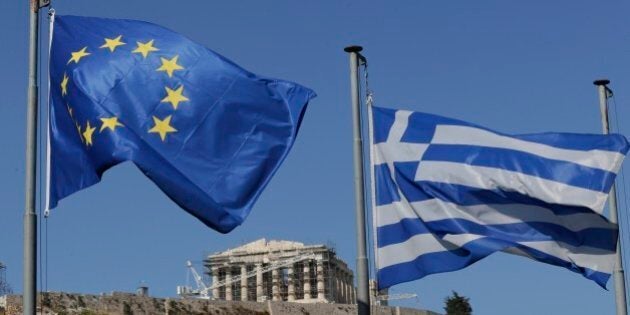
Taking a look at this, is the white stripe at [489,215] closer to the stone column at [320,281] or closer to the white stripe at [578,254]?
the white stripe at [578,254]

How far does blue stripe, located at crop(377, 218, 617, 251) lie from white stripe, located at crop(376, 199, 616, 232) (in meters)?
0.05

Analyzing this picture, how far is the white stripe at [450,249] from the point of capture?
647 inches

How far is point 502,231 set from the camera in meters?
16.6

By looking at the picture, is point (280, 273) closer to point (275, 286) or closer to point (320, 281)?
point (275, 286)

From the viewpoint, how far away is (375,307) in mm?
65438

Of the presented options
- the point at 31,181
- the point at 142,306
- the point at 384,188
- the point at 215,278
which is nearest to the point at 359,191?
the point at 384,188

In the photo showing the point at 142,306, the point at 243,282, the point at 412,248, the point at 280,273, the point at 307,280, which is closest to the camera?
the point at 412,248

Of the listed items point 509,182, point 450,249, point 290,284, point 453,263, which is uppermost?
point 290,284

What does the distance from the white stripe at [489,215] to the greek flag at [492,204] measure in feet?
0.04

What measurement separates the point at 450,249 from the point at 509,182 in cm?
117

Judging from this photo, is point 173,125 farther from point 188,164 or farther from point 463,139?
point 463,139

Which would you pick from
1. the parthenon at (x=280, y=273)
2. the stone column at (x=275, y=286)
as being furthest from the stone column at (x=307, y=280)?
the stone column at (x=275, y=286)

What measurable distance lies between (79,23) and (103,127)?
1.67 metres

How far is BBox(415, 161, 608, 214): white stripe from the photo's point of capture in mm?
16391
